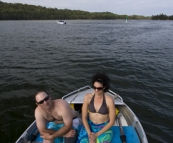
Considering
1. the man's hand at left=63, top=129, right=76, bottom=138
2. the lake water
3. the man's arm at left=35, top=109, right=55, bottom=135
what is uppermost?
the man's arm at left=35, top=109, right=55, bottom=135

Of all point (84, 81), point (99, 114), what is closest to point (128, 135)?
point (99, 114)

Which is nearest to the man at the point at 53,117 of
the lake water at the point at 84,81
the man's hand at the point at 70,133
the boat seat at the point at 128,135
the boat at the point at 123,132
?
the man's hand at the point at 70,133

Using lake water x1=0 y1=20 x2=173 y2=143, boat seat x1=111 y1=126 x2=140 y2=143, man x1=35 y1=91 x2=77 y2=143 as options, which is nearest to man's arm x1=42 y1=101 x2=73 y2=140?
man x1=35 y1=91 x2=77 y2=143

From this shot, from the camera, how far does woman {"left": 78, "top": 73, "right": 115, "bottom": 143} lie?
4305 millimetres

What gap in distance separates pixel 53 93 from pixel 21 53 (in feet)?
37.2

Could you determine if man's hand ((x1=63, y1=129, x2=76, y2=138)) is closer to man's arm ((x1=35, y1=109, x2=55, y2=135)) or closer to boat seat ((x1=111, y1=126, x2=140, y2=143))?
man's arm ((x1=35, y1=109, x2=55, y2=135))

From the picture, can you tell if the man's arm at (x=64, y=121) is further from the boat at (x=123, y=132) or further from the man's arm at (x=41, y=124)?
the boat at (x=123, y=132)

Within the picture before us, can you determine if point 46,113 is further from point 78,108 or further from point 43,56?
point 43,56

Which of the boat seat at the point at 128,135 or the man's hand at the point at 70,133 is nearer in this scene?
the man's hand at the point at 70,133

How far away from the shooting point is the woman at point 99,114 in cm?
430

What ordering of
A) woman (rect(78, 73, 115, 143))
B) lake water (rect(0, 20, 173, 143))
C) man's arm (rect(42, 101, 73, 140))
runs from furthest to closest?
lake water (rect(0, 20, 173, 143))
woman (rect(78, 73, 115, 143))
man's arm (rect(42, 101, 73, 140))

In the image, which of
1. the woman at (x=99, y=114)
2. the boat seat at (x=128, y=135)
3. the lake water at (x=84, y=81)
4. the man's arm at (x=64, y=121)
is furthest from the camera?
the lake water at (x=84, y=81)

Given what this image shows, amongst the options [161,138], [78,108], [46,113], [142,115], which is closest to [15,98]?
[78,108]

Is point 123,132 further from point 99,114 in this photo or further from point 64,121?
point 64,121
